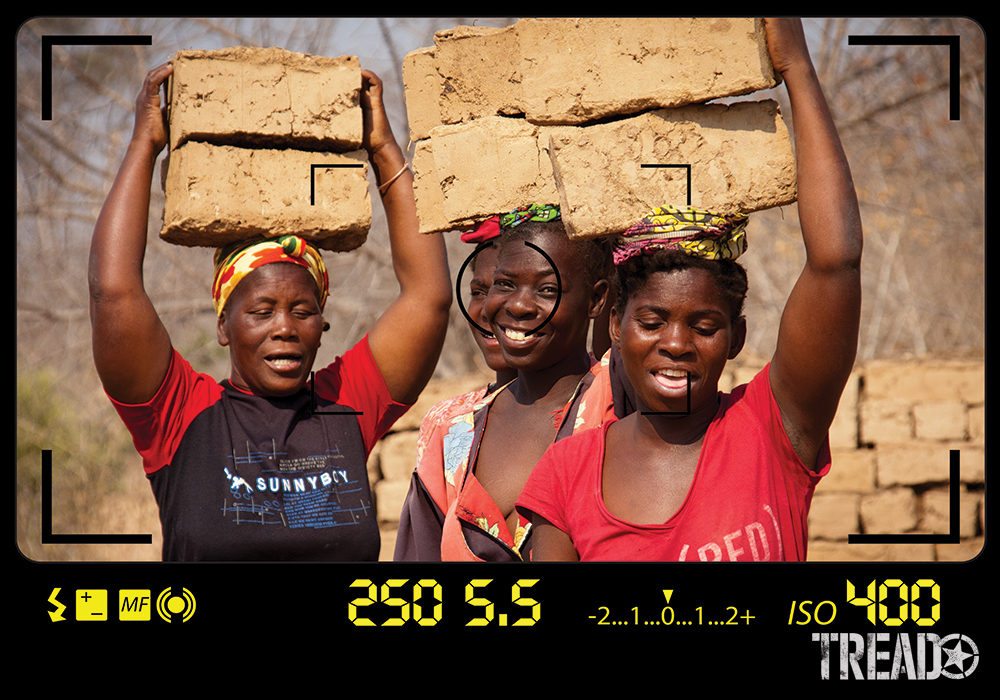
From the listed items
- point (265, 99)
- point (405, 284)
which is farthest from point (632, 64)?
point (265, 99)

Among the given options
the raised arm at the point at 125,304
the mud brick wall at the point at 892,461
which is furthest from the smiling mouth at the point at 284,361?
the mud brick wall at the point at 892,461

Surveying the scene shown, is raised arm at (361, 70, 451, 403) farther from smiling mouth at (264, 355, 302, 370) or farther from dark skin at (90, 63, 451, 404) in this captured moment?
smiling mouth at (264, 355, 302, 370)

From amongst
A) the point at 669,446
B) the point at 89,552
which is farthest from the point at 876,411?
the point at 89,552

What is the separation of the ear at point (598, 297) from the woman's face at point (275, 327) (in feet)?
2.68

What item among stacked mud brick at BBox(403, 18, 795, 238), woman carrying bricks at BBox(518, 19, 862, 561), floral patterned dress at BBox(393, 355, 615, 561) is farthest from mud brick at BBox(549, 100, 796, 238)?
floral patterned dress at BBox(393, 355, 615, 561)

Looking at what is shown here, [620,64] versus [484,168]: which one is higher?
[620,64]

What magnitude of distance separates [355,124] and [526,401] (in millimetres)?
1020

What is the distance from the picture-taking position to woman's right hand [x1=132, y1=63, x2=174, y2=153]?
8.58 ft

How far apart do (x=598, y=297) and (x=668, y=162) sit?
0.45m

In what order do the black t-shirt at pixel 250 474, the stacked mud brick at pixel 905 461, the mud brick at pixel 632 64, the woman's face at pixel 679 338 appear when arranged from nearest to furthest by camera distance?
the woman's face at pixel 679 338 < the mud brick at pixel 632 64 < the black t-shirt at pixel 250 474 < the stacked mud brick at pixel 905 461

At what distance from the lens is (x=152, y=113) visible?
2.62 metres

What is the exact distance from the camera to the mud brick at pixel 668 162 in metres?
2.34

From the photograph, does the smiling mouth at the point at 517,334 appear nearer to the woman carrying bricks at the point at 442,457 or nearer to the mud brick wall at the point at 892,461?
the woman carrying bricks at the point at 442,457

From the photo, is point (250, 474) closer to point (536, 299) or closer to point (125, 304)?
point (125, 304)
